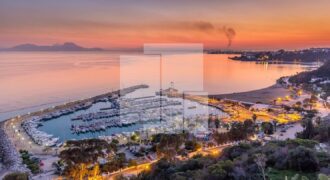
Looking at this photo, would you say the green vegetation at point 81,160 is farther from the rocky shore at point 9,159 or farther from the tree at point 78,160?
the rocky shore at point 9,159

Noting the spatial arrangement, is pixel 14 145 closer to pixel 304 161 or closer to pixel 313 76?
pixel 304 161

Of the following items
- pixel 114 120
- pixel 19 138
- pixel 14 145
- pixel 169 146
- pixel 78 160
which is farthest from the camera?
pixel 114 120

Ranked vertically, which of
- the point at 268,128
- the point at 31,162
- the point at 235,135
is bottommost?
the point at 31,162

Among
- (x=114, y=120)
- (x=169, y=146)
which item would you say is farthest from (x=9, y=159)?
(x=114, y=120)

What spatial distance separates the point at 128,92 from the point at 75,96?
5.12 metres

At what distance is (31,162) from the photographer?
12.0m

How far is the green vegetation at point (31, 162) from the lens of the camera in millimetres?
11370

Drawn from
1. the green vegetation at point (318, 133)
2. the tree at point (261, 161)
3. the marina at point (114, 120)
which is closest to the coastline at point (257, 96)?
the marina at point (114, 120)

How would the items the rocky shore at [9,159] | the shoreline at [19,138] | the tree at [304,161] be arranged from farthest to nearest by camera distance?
the shoreline at [19,138]
the rocky shore at [9,159]
the tree at [304,161]

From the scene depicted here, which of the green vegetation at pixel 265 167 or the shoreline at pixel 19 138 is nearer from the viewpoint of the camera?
the green vegetation at pixel 265 167

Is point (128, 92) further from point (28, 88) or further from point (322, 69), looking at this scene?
point (322, 69)

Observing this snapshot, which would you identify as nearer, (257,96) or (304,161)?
(304,161)

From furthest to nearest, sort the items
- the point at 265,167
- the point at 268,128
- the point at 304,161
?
1. the point at 268,128
2. the point at 265,167
3. the point at 304,161

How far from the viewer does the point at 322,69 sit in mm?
41938
